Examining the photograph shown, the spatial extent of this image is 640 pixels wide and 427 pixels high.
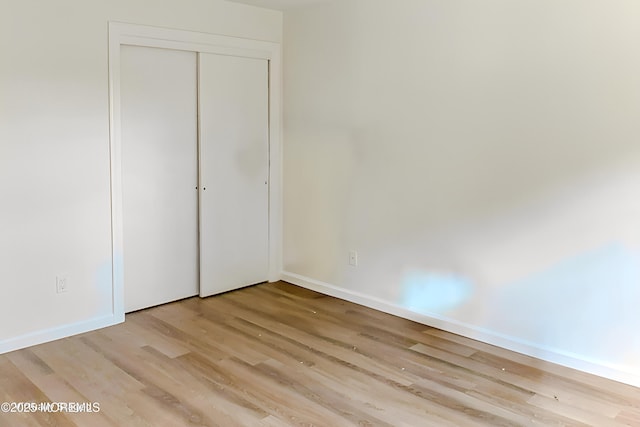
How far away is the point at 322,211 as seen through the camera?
4539 mm

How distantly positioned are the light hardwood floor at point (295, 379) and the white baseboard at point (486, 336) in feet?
0.18

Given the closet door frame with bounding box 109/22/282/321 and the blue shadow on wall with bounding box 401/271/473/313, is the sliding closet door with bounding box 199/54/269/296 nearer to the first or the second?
the closet door frame with bounding box 109/22/282/321

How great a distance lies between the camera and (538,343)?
10.9 feet

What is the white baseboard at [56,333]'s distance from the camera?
3.35m

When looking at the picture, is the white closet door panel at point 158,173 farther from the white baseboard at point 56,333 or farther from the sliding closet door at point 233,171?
the white baseboard at point 56,333

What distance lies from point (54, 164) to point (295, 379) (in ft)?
6.39

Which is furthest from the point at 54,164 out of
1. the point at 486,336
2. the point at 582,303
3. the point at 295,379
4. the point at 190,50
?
the point at 582,303

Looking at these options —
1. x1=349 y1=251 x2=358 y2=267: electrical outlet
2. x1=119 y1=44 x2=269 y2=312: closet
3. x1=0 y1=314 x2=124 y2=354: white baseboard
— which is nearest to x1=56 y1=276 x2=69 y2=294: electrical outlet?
x1=0 y1=314 x2=124 y2=354: white baseboard

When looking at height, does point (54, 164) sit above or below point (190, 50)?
below

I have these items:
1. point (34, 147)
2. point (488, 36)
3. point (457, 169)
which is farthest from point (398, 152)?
point (34, 147)

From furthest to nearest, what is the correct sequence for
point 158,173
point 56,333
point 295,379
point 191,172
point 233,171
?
point 233,171 < point 191,172 < point 158,173 < point 56,333 < point 295,379

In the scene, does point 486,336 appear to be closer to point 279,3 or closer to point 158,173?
point 158,173

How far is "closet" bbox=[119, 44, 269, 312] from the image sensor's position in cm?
394

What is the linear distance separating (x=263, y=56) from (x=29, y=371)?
2.84m
